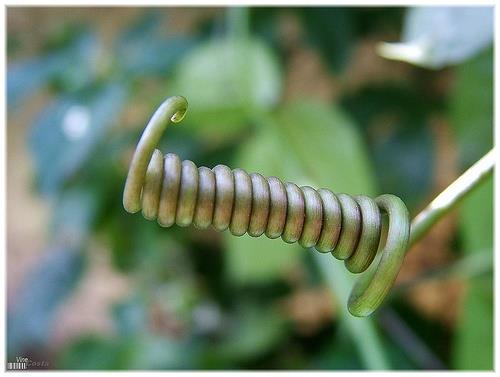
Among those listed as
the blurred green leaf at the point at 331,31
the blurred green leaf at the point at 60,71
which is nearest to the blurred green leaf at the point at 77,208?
the blurred green leaf at the point at 60,71

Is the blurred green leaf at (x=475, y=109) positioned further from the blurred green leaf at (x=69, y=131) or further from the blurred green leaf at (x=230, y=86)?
the blurred green leaf at (x=69, y=131)

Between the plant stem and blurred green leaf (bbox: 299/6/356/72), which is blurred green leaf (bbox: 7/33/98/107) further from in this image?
the plant stem

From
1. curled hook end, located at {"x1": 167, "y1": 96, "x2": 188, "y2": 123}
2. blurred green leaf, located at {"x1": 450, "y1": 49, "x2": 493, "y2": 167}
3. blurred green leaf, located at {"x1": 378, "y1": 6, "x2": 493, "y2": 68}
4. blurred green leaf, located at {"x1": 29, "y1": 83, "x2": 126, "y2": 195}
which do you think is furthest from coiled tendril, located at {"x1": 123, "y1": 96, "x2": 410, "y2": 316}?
blurred green leaf, located at {"x1": 29, "y1": 83, "x2": 126, "y2": 195}

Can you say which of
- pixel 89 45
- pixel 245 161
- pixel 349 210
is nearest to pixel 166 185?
pixel 349 210

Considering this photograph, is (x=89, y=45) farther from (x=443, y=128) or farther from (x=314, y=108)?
(x=443, y=128)

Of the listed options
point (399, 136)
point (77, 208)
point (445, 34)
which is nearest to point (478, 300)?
point (445, 34)

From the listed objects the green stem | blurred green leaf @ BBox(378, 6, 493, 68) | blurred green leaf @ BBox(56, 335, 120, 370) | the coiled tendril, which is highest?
blurred green leaf @ BBox(378, 6, 493, 68)
